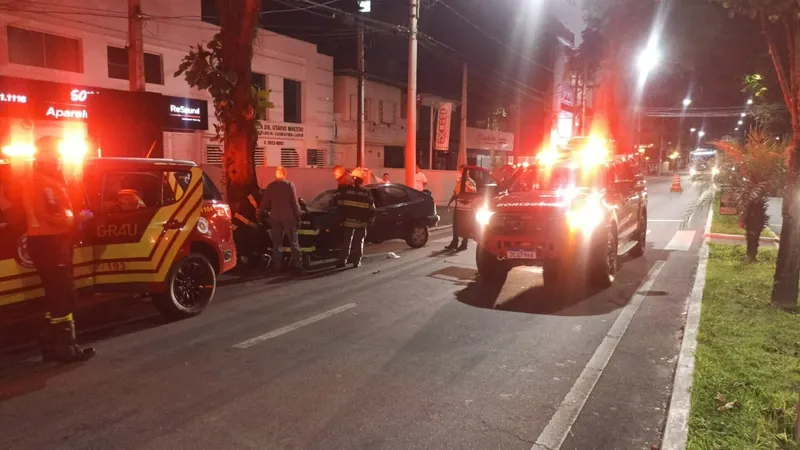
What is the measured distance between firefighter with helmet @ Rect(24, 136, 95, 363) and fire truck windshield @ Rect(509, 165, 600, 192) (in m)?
7.07

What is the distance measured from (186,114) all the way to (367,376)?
15490 millimetres

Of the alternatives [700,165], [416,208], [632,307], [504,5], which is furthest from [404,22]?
[632,307]

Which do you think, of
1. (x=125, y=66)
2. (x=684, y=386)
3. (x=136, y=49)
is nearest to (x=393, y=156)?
(x=125, y=66)

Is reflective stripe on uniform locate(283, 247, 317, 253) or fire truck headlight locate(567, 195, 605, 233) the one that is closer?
fire truck headlight locate(567, 195, 605, 233)

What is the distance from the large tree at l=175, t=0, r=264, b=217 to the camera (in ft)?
36.4

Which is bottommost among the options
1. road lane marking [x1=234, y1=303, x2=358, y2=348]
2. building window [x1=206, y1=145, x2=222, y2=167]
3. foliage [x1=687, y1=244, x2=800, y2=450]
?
road lane marking [x1=234, y1=303, x2=358, y2=348]

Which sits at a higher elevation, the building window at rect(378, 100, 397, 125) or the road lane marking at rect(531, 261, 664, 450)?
the building window at rect(378, 100, 397, 125)

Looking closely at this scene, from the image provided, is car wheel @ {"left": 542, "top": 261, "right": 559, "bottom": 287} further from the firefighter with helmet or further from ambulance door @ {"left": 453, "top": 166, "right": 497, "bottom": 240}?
the firefighter with helmet

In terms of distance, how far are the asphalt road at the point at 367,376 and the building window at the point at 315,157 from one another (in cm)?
1793

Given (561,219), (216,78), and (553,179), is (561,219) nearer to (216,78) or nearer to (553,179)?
(553,179)

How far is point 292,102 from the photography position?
82.1 ft

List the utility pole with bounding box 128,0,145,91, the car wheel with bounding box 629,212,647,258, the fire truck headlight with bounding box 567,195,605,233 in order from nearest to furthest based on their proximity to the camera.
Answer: the fire truck headlight with bounding box 567,195,605,233 → the car wheel with bounding box 629,212,647,258 → the utility pole with bounding box 128,0,145,91

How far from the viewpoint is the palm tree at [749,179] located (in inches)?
379

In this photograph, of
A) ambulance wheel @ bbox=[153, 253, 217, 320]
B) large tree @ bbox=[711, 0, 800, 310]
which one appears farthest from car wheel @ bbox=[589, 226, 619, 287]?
ambulance wheel @ bbox=[153, 253, 217, 320]
